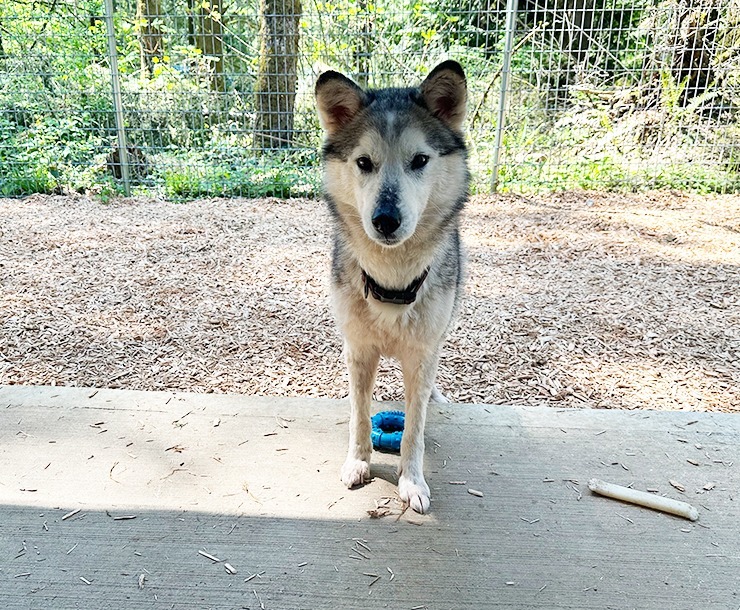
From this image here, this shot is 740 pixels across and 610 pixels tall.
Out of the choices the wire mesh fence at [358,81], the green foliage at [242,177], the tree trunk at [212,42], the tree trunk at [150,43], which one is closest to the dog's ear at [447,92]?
the wire mesh fence at [358,81]

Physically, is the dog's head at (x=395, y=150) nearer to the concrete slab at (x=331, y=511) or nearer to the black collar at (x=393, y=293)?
the black collar at (x=393, y=293)

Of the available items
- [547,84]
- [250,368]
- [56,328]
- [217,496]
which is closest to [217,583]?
[217,496]

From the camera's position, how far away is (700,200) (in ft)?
21.3

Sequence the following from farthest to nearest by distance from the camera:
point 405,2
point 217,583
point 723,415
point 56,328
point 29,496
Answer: point 405,2
point 56,328
point 723,415
point 29,496
point 217,583

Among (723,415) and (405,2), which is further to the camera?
(405,2)

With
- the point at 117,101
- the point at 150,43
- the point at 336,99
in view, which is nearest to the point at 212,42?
the point at 150,43

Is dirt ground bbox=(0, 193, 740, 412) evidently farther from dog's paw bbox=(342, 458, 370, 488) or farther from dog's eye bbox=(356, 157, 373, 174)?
dog's eye bbox=(356, 157, 373, 174)

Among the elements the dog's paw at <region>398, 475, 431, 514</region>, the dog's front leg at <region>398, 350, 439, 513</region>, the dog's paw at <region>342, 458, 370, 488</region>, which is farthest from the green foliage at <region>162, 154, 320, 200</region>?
the dog's paw at <region>398, 475, 431, 514</region>

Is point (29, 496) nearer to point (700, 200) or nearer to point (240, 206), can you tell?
point (240, 206)

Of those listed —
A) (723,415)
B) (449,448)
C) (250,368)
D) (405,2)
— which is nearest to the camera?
(449,448)

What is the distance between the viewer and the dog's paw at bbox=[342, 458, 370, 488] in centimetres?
208

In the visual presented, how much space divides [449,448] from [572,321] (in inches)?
73.6

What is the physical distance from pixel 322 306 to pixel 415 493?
221 cm

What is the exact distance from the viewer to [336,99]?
212 centimetres
